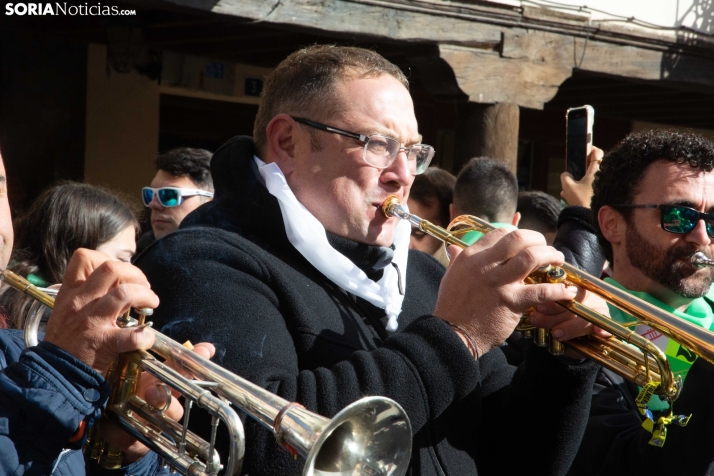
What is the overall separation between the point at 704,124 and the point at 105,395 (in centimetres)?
1141

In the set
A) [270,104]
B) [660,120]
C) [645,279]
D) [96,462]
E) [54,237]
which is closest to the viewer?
[96,462]

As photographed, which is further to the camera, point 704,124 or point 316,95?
point 704,124

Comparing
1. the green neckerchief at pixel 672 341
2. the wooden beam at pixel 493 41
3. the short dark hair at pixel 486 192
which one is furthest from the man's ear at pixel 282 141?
the wooden beam at pixel 493 41

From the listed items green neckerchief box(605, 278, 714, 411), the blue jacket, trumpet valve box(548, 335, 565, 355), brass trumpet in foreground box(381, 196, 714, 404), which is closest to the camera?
the blue jacket

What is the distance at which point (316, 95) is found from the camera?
2348mm

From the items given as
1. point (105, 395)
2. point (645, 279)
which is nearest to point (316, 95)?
point (105, 395)

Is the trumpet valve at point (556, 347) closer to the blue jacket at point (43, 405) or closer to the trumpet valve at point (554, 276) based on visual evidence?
the trumpet valve at point (554, 276)

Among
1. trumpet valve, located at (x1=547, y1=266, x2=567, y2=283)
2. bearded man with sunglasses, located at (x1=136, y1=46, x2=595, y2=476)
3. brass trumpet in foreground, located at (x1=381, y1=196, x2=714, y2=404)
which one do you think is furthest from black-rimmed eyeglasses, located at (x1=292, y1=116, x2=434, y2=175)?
trumpet valve, located at (x1=547, y1=266, x2=567, y2=283)

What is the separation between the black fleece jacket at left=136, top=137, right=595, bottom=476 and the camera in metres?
1.93

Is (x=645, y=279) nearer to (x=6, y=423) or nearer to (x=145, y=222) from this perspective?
(x=6, y=423)

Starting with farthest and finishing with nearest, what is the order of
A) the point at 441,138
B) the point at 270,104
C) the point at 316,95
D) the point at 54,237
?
the point at 441,138, the point at 54,237, the point at 270,104, the point at 316,95

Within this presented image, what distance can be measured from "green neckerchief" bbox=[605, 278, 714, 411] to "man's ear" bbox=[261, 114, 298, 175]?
3.96 feet

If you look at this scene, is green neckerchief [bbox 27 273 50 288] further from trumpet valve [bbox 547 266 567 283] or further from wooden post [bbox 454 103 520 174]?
wooden post [bbox 454 103 520 174]

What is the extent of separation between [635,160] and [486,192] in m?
1.68
